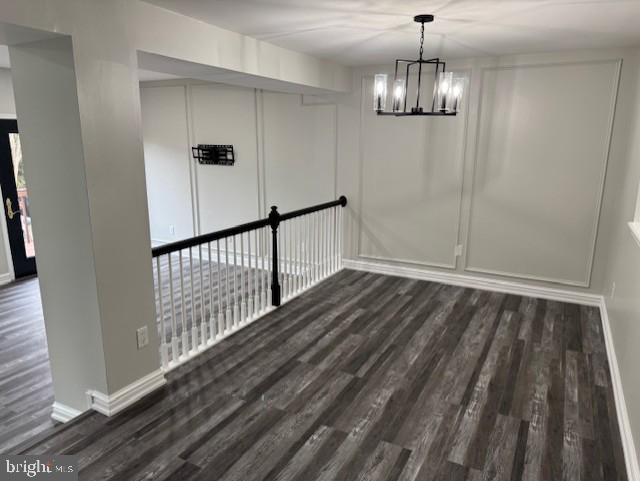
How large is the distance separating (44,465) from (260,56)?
3103mm

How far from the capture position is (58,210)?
99.5 inches

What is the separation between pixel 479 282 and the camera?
4.97m

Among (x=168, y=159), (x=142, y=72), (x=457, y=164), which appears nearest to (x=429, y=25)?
(x=457, y=164)

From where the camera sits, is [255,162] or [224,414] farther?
[255,162]

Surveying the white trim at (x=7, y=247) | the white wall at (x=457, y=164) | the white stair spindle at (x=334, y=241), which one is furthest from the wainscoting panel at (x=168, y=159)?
the white stair spindle at (x=334, y=241)

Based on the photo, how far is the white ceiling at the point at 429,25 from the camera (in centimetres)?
264

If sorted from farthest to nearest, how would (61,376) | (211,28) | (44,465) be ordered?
1. (211,28)
2. (61,376)
3. (44,465)

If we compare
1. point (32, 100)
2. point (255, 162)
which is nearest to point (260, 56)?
point (32, 100)

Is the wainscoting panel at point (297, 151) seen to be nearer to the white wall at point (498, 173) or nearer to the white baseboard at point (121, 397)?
the white wall at point (498, 173)

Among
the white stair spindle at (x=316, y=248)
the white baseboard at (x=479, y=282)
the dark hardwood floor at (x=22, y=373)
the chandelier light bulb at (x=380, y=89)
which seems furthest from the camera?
the white stair spindle at (x=316, y=248)

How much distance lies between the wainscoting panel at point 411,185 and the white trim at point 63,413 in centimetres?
363

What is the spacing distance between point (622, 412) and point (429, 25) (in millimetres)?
2789

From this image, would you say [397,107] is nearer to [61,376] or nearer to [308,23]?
[308,23]

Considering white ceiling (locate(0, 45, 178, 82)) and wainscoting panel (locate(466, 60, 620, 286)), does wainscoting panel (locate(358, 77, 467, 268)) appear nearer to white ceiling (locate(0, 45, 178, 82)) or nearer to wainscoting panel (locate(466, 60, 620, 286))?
wainscoting panel (locate(466, 60, 620, 286))
